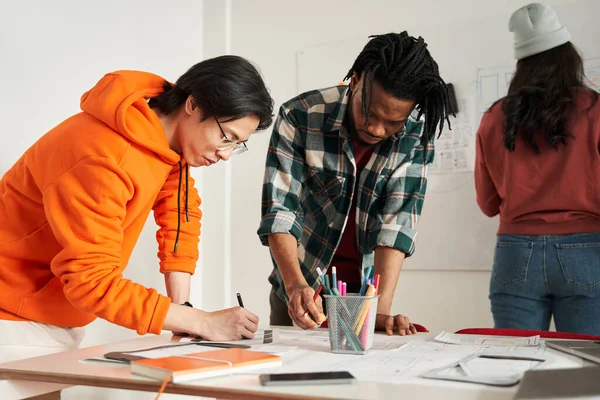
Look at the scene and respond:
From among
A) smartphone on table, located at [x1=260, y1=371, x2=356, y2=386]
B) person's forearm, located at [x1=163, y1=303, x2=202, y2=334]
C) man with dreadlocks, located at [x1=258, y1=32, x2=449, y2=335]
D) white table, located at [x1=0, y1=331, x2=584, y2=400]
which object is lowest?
white table, located at [x1=0, y1=331, x2=584, y2=400]

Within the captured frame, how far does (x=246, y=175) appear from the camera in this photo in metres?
3.35

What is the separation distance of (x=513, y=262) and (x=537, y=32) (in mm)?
708

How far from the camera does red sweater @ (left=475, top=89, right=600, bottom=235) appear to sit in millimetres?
1834

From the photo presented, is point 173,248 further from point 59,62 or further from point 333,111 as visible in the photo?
point 59,62

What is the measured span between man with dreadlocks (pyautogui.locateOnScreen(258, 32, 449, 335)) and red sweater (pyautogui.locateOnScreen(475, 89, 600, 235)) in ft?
1.20

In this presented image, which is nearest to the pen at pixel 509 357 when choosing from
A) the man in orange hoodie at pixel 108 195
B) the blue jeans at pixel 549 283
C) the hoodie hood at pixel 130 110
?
the man in orange hoodie at pixel 108 195

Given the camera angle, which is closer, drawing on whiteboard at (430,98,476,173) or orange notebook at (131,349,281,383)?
orange notebook at (131,349,281,383)

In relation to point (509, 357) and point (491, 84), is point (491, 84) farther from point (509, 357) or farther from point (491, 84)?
point (509, 357)

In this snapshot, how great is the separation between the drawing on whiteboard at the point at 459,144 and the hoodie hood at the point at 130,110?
178 cm

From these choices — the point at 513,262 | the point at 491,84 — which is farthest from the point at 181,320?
the point at 491,84

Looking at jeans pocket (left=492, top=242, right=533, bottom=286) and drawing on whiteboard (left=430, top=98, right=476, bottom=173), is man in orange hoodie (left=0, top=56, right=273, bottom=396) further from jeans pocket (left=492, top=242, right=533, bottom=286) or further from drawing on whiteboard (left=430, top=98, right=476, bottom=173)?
drawing on whiteboard (left=430, top=98, right=476, bottom=173)

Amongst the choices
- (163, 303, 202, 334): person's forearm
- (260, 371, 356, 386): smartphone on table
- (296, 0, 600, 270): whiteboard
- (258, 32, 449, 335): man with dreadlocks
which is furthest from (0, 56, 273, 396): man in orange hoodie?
(296, 0, 600, 270): whiteboard

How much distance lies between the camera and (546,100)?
1.89 m

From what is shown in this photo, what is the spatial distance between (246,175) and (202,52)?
67 cm
